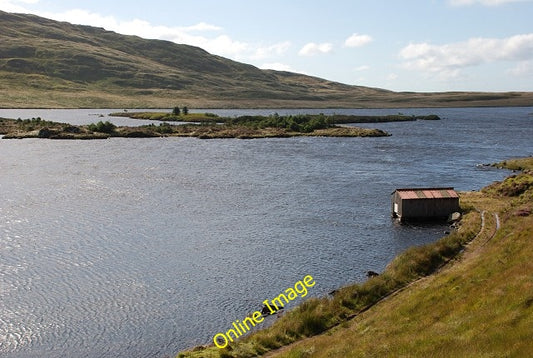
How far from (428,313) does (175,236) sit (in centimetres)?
3631

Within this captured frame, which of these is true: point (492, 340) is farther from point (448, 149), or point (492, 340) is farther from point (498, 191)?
point (448, 149)

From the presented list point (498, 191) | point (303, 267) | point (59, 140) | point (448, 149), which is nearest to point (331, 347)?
point (303, 267)

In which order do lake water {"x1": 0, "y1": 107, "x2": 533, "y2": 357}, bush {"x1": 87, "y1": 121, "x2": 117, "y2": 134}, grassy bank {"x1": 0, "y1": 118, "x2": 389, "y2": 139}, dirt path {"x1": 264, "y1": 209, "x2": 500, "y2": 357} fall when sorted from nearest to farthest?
dirt path {"x1": 264, "y1": 209, "x2": 500, "y2": 357} < lake water {"x1": 0, "y1": 107, "x2": 533, "y2": 357} < grassy bank {"x1": 0, "y1": 118, "x2": 389, "y2": 139} < bush {"x1": 87, "y1": 121, "x2": 117, "y2": 134}

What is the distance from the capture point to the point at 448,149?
14700 centimetres

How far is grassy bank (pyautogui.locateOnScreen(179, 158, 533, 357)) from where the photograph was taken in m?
26.0

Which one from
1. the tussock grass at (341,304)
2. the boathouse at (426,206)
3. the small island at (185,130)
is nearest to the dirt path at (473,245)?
the tussock grass at (341,304)

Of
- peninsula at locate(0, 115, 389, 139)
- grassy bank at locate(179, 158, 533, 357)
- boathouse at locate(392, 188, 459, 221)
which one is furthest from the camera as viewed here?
peninsula at locate(0, 115, 389, 139)

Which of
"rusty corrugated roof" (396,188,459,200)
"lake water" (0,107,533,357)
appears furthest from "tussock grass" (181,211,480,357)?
"rusty corrugated roof" (396,188,459,200)

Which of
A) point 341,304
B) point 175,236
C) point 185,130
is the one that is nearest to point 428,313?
point 341,304

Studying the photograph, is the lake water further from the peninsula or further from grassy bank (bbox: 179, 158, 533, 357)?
the peninsula

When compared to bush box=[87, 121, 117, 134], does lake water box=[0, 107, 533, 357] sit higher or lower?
lower

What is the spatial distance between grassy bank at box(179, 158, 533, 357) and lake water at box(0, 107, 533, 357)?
495 cm

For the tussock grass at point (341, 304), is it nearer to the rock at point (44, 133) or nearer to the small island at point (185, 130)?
the small island at point (185, 130)

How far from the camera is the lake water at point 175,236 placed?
40969mm
